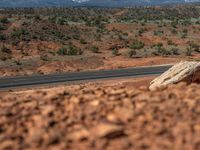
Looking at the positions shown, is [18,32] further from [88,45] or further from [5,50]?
[5,50]

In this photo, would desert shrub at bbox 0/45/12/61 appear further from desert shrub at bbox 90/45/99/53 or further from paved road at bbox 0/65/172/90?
paved road at bbox 0/65/172/90

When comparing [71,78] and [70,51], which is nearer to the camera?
[71,78]

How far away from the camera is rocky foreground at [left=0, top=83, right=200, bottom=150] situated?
28.9 feet

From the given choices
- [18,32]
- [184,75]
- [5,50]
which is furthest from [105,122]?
[18,32]

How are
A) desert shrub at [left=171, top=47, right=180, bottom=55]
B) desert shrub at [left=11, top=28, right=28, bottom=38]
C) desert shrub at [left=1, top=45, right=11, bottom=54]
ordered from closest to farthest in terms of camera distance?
1. desert shrub at [left=1, top=45, right=11, bottom=54]
2. desert shrub at [left=171, top=47, right=180, bottom=55]
3. desert shrub at [left=11, top=28, right=28, bottom=38]

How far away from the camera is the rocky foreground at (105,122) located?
346 inches

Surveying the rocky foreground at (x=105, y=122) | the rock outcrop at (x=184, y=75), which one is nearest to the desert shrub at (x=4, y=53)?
the rock outcrop at (x=184, y=75)

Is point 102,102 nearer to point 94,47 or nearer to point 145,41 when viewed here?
point 94,47

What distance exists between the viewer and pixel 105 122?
938 cm

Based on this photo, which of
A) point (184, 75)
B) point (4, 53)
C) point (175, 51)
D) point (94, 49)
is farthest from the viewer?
point (94, 49)

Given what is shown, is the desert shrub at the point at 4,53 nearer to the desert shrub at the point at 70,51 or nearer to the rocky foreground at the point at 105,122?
the desert shrub at the point at 70,51

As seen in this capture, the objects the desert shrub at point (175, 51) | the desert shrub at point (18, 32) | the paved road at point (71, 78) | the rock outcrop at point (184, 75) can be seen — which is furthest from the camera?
the desert shrub at point (18, 32)

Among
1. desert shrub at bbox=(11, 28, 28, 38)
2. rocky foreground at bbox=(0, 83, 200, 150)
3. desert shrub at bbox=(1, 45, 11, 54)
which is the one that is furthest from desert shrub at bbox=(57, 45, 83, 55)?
rocky foreground at bbox=(0, 83, 200, 150)

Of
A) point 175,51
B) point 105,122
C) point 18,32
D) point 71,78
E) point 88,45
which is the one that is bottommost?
point 88,45
